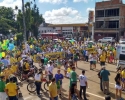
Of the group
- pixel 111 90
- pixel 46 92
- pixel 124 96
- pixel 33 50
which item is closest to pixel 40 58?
pixel 33 50

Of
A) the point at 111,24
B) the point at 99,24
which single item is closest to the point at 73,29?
the point at 99,24

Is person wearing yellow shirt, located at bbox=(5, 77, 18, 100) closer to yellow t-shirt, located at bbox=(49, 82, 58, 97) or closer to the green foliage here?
yellow t-shirt, located at bbox=(49, 82, 58, 97)

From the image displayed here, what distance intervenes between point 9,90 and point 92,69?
1025 cm

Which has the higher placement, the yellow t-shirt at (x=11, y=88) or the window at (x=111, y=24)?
the window at (x=111, y=24)

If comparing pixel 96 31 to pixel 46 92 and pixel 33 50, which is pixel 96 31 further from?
pixel 46 92

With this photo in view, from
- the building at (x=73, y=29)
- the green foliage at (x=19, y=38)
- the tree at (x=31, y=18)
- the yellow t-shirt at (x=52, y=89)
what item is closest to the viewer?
the yellow t-shirt at (x=52, y=89)

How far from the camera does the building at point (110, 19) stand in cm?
4853

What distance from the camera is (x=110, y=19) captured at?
167 ft

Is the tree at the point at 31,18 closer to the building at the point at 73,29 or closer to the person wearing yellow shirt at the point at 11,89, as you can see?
the building at the point at 73,29

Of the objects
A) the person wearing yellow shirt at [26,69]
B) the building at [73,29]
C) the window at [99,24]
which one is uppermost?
the window at [99,24]

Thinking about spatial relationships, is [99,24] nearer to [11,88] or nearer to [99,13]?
[99,13]

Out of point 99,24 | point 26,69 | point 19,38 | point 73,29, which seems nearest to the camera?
point 26,69

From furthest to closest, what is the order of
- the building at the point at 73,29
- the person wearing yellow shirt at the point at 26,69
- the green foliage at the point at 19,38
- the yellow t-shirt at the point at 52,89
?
the building at the point at 73,29 < the green foliage at the point at 19,38 < the person wearing yellow shirt at the point at 26,69 < the yellow t-shirt at the point at 52,89

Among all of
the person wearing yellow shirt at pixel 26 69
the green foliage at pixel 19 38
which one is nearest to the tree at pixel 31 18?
the green foliage at pixel 19 38
